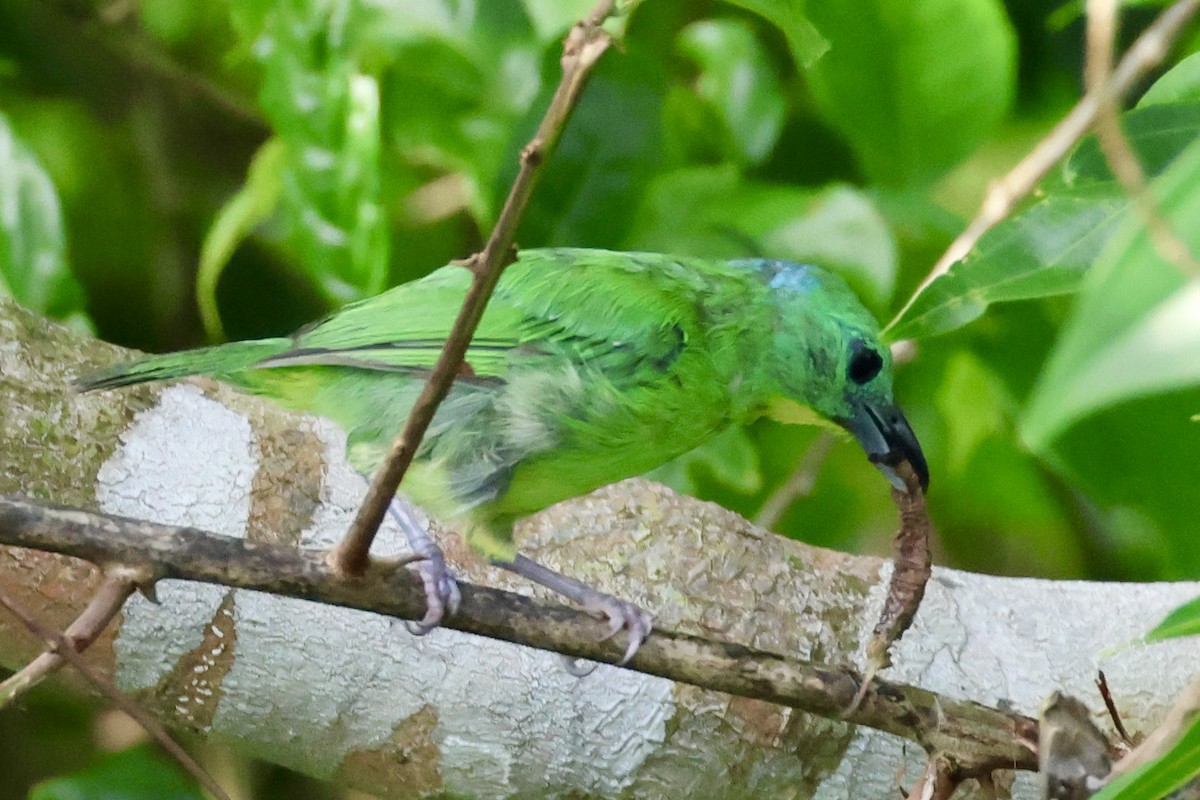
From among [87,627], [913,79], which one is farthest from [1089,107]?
[913,79]

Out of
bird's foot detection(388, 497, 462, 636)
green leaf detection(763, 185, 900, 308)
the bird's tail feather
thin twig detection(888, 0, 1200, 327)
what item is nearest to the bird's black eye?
thin twig detection(888, 0, 1200, 327)

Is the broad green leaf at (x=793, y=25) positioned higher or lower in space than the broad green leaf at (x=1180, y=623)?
higher

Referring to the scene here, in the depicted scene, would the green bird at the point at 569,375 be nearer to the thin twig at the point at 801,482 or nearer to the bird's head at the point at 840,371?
the bird's head at the point at 840,371

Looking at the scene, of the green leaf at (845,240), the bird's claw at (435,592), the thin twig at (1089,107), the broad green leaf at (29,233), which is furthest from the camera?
the green leaf at (845,240)

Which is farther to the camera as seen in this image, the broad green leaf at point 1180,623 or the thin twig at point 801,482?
the thin twig at point 801,482

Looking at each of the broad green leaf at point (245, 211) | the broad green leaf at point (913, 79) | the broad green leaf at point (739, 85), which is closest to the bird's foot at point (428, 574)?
the broad green leaf at point (245, 211)

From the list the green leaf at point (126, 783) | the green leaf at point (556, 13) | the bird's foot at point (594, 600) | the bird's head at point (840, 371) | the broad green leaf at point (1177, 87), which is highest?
the green leaf at point (556, 13)

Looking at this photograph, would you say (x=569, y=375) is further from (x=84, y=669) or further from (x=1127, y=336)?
(x=1127, y=336)
